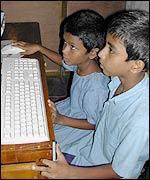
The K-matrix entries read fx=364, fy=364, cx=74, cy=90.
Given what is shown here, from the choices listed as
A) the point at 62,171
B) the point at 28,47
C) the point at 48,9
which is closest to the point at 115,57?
the point at 62,171

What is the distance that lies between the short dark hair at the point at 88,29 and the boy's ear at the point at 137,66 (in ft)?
1.21

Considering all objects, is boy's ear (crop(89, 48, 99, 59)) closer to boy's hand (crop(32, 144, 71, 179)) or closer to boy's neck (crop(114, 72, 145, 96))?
boy's neck (crop(114, 72, 145, 96))

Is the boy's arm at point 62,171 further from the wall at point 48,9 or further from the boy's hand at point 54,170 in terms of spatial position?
the wall at point 48,9

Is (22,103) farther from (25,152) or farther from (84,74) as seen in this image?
(84,74)

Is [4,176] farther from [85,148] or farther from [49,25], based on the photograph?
[49,25]

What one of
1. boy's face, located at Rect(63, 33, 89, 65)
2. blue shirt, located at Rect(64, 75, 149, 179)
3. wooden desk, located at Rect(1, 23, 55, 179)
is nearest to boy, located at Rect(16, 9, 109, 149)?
boy's face, located at Rect(63, 33, 89, 65)

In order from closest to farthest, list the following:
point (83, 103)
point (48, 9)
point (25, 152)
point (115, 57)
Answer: point (25, 152)
point (115, 57)
point (83, 103)
point (48, 9)

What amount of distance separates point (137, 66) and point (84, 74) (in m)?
0.43

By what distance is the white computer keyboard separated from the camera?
0.92 metres

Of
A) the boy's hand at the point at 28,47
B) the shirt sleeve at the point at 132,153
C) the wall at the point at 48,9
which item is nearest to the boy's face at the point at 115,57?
the shirt sleeve at the point at 132,153

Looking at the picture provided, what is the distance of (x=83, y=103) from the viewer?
1.33 metres

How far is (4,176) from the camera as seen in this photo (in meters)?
0.80

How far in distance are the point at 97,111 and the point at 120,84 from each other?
0.17 meters

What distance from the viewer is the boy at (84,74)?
1.30 meters
